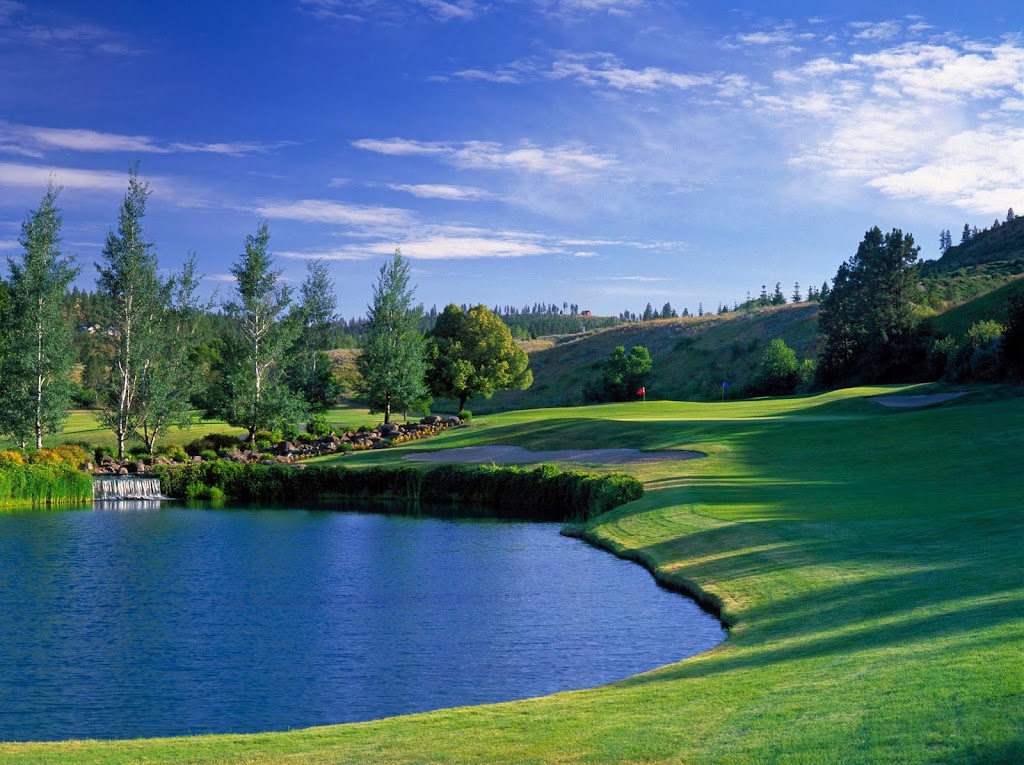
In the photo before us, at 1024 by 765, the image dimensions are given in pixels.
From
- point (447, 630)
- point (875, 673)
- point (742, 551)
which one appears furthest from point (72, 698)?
point (742, 551)

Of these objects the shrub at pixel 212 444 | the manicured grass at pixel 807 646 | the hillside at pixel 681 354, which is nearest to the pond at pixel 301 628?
the manicured grass at pixel 807 646

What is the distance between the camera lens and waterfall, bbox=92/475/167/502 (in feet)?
130

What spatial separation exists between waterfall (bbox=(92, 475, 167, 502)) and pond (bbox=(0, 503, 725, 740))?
10.9 meters

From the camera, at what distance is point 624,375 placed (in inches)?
3376

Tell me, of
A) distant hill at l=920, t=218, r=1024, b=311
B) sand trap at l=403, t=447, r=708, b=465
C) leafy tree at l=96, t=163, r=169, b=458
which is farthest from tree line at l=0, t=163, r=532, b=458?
distant hill at l=920, t=218, r=1024, b=311

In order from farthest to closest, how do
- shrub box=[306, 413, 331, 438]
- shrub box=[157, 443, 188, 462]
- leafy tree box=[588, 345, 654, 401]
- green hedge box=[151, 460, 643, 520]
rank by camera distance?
leafy tree box=[588, 345, 654, 401]
shrub box=[306, 413, 331, 438]
shrub box=[157, 443, 188, 462]
green hedge box=[151, 460, 643, 520]

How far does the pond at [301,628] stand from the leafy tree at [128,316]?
60.4ft

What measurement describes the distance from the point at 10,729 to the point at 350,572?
11498 millimetres

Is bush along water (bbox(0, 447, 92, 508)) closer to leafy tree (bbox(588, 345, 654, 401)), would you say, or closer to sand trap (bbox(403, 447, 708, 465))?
sand trap (bbox(403, 447, 708, 465))

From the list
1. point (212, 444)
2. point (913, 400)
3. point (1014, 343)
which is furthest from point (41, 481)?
point (1014, 343)

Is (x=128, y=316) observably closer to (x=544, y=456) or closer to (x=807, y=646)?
(x=544, y=456)

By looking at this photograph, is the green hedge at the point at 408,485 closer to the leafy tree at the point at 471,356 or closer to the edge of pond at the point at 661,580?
the edge of pond at the point at 661,580

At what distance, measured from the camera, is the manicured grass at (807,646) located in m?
8.11

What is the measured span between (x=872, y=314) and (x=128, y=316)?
57.1m
